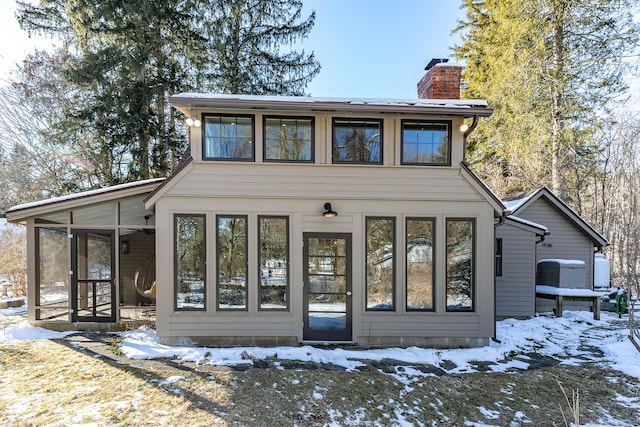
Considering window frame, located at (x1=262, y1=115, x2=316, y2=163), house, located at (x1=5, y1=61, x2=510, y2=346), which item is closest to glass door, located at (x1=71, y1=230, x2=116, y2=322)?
house, located at (x1=5, y1=61, x2=510, y2=346)

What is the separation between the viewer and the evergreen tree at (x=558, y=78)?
10812mm

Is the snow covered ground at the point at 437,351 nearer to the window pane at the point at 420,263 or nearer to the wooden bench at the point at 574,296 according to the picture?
the window pane at the point at 420,263

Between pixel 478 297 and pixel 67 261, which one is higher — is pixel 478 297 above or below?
below

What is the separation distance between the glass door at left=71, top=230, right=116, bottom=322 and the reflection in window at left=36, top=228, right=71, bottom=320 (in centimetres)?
31

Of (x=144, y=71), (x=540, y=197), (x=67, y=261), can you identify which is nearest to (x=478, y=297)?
(x=540, y=197)

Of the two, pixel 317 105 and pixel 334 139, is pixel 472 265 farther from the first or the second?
pixel 317 105

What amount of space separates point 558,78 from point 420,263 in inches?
418

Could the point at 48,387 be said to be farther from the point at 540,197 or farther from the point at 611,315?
the point at 611,315

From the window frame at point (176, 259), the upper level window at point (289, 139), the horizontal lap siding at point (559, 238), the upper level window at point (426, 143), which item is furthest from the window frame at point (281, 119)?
the horizontal lap siding at point (559, 238)

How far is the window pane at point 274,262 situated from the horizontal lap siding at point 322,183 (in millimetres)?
582

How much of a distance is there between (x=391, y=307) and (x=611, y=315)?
816 cm

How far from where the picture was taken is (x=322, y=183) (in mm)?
5906

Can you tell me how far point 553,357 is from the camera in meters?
5.70

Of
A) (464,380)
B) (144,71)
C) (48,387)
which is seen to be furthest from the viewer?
(144,71)
